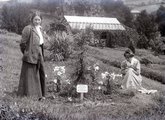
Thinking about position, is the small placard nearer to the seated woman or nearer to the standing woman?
the standing woman

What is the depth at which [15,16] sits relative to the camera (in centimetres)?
757

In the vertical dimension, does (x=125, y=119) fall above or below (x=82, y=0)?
below

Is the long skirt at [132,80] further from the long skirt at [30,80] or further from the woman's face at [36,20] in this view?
the woman's face at [36,20]

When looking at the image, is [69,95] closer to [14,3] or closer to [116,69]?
[116,69]

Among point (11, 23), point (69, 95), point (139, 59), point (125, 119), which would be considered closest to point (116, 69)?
point (139, 59)

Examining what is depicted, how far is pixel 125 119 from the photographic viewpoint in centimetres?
690

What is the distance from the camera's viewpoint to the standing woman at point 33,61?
24.2 feet

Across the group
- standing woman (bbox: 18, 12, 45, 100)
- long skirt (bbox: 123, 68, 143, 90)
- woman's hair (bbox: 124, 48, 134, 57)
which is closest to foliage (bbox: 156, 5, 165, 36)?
woman's hair (bbox: 124, 48, 134, 57)

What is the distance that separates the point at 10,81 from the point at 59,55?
124 cm

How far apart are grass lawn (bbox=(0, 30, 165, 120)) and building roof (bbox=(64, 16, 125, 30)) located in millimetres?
464

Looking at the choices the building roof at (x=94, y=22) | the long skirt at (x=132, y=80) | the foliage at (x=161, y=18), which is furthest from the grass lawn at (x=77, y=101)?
the foliage at (x=161, y=18)

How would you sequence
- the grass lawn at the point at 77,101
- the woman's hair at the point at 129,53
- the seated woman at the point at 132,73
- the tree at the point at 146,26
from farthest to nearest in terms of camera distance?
the seated woman at the point at 132,73, the woman's hair at the point at 129,53, the tree at the point at 146,26, the grass lawn at the point at 77,101

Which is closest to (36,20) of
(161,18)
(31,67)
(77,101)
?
(31,67)

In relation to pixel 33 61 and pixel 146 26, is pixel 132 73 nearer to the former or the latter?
pixel 146 26
